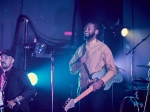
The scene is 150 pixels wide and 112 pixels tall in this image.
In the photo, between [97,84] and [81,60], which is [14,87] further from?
[97,84]

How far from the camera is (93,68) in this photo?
3.71 meters

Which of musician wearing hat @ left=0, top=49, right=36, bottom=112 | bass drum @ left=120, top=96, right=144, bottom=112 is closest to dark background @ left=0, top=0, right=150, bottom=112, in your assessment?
bass drum @ left=120, top=96, right=144, bottom=112

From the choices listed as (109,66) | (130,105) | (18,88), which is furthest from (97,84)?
(130,105)

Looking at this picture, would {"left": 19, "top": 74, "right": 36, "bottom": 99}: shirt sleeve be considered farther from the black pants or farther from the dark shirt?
the black pants

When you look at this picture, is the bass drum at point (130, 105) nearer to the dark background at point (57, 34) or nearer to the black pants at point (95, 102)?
the dark background at point (57, 34)

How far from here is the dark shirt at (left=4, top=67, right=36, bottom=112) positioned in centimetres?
402

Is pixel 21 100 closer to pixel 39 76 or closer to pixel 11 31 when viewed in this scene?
pixel 39 76

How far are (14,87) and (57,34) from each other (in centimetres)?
324

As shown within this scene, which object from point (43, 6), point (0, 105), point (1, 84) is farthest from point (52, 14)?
point (0, 105)

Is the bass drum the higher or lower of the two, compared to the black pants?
lower

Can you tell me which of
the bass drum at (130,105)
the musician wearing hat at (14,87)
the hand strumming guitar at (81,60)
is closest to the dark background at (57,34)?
the bass drum at (130,105)

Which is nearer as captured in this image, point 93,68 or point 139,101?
point 93,68

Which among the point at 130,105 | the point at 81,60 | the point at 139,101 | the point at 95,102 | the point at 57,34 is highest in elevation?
the point at 57,34

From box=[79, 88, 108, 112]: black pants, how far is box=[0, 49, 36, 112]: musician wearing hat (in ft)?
3.42
